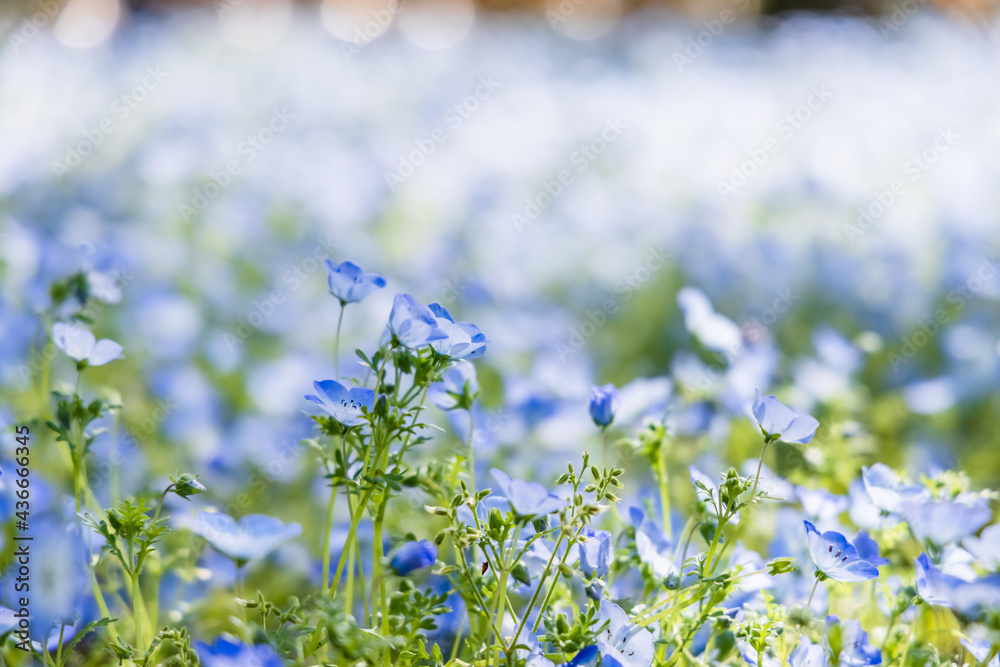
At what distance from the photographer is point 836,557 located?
2.89 feet

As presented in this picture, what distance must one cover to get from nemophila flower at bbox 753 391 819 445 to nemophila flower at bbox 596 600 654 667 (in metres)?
0.24

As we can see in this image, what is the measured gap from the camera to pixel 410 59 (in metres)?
6.28

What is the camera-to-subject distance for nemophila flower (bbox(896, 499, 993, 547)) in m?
0.93

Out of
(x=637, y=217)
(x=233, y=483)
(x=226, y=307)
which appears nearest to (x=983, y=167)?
(x=637, y=217)

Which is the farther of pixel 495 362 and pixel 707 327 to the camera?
pixel 495 362
